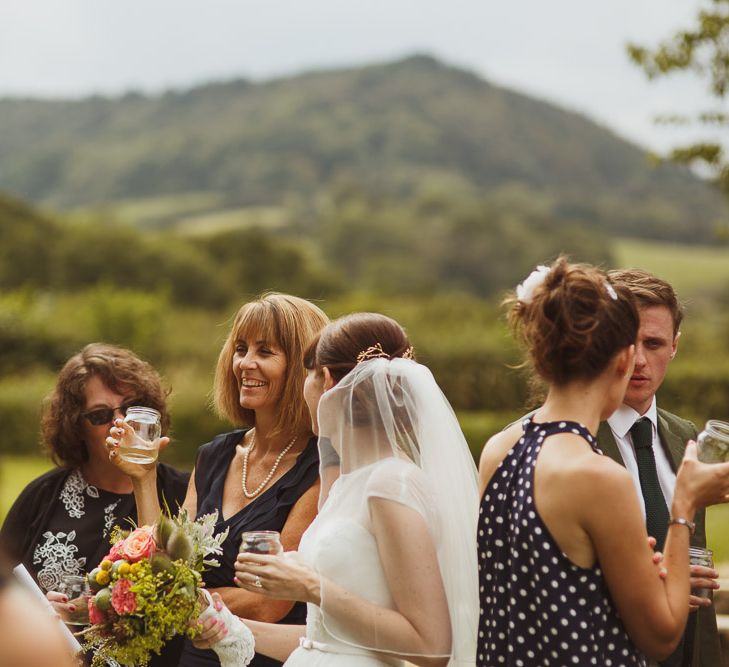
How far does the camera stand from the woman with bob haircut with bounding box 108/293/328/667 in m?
4.11

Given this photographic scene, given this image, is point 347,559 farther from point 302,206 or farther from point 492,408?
point 302,206

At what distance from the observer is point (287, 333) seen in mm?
4453

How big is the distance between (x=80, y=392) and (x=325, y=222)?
8963cm

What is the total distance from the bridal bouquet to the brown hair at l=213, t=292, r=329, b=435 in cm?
94

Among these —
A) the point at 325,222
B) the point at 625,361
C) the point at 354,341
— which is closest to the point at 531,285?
the point at 625,361

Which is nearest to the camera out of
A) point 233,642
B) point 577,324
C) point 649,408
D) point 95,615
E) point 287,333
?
point 577,324

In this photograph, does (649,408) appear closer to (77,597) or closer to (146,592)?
(146,592)

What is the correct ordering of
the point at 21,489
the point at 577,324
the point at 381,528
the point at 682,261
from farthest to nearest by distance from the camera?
the point at 682,261 < the point at 21,489 < the point at 381,528 < the point at 577,324

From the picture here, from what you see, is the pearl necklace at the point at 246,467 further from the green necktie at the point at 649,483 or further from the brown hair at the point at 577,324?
the brown hair at the point at 577,324

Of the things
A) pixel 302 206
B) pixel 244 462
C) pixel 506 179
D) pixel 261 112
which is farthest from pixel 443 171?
pixel 244 462

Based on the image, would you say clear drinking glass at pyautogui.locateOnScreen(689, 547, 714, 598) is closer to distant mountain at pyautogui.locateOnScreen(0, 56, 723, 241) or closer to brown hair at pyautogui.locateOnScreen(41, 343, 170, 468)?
brown hair at pyautogui.locateOnScreen(41, 343, 170, 468)

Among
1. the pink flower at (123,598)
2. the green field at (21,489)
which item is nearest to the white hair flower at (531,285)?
the pink flower at (123,598)

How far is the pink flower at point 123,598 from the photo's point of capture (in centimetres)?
336

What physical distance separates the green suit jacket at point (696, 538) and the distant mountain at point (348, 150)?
→ 100 m
